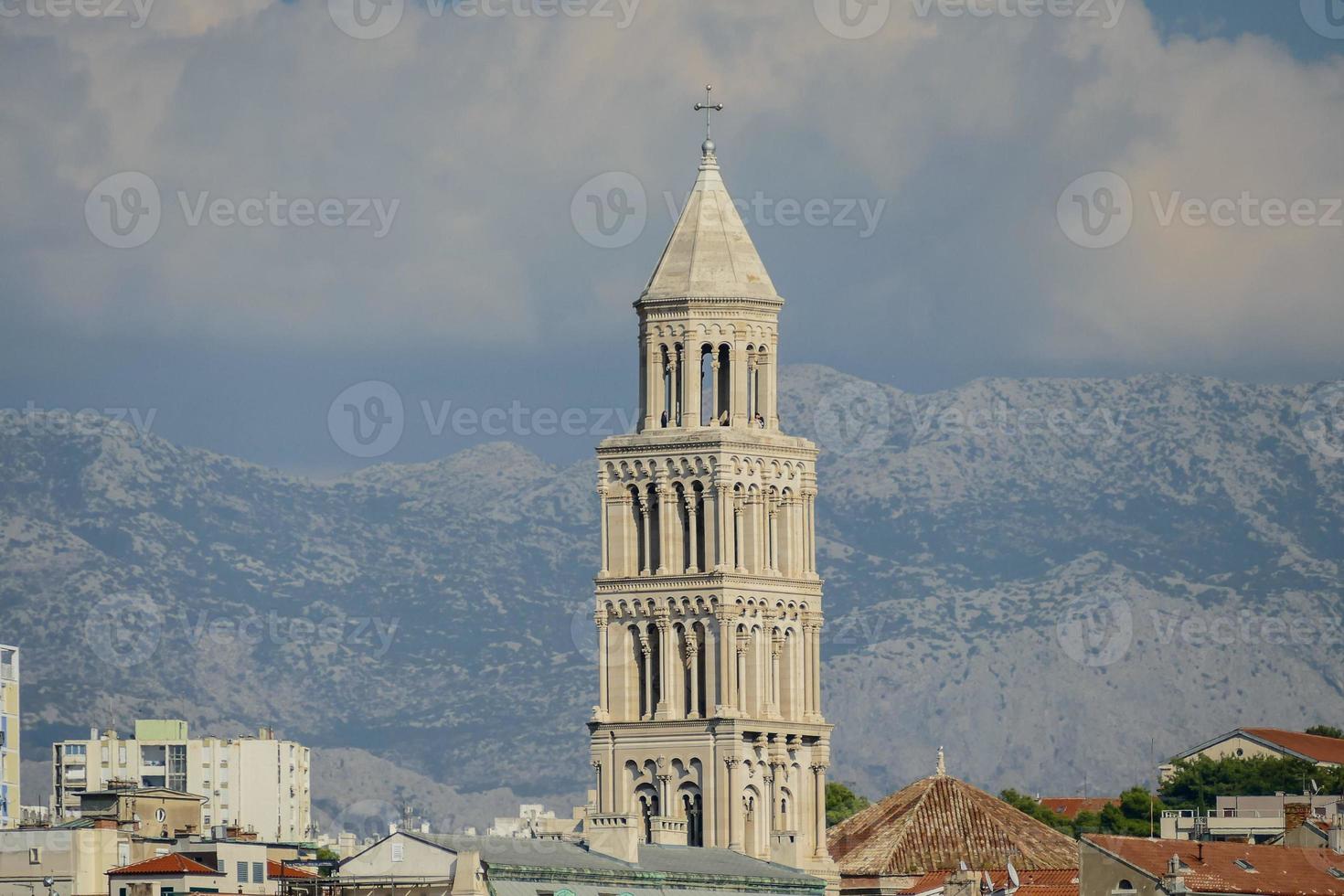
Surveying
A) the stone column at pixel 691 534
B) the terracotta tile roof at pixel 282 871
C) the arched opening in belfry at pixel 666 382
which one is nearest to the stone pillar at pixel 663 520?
the stone column at pixel 691 534

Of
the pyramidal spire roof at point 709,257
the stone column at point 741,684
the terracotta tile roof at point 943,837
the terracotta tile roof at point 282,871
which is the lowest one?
the terracotta tile roof at point 282,871

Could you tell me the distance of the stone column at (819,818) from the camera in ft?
529

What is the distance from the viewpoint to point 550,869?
451ft

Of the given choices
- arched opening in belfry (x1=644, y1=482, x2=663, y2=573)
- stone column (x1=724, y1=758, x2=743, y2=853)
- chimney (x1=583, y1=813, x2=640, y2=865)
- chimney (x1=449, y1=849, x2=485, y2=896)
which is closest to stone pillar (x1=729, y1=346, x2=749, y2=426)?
arched opening in belfry (x1=644, y1=482, x2=663, y2=573)

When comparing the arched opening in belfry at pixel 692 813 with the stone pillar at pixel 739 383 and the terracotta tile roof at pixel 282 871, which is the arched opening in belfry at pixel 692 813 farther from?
the stone pillar at pixel 739 383

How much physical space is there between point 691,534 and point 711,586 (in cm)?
241

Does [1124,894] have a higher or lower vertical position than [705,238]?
lower

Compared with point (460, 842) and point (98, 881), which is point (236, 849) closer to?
point (98, 881)

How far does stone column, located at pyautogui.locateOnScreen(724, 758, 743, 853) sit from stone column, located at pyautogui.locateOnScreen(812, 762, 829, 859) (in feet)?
14.0

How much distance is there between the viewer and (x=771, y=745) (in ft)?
527

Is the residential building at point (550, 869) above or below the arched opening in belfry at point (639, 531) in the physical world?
below

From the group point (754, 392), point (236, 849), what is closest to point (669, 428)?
point (754, 392)

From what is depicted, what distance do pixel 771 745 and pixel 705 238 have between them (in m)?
20.3

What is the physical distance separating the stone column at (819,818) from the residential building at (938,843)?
17.7 feet
